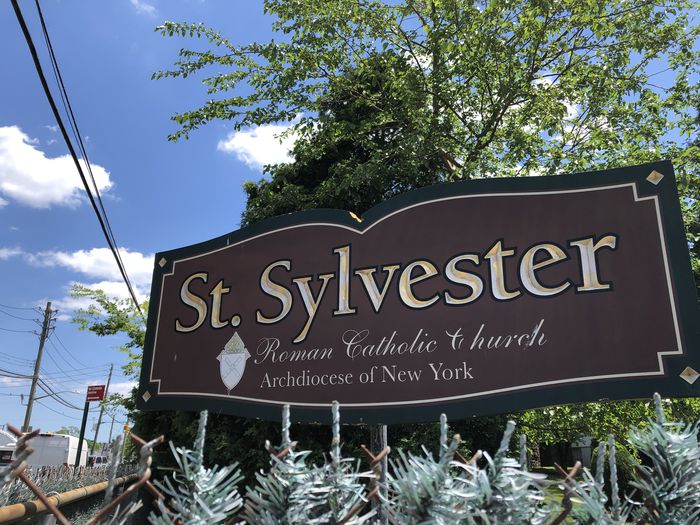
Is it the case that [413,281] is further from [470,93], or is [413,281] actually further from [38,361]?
[38,361]

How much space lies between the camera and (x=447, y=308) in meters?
3.46

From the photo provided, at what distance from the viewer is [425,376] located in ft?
11.1

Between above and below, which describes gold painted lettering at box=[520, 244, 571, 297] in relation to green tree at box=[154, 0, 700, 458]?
below

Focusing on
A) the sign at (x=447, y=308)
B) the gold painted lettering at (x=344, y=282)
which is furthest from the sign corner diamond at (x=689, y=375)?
the gold painted lettering at (x=344, y=282)

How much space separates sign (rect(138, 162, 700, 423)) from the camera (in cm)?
300

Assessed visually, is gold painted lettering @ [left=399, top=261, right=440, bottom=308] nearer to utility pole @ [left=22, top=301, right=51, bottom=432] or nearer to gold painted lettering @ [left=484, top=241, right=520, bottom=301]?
gold painted lettering @ [left=484, top=241, right=520, bottom=301]

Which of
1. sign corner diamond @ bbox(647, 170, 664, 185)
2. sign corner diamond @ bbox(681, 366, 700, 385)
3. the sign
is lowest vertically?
→ sign corner diamond @ bbox(681, 366, 700, 385)

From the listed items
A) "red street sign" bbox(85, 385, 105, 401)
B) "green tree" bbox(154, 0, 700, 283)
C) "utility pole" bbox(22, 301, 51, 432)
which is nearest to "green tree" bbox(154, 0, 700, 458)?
"green tree" bbox(154, 0, 700, 283)

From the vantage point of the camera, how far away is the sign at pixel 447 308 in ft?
9.85

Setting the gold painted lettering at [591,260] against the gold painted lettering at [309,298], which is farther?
the gold painted lettering at [309,298]

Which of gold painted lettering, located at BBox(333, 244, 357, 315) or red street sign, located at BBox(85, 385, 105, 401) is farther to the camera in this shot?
red street sign, located at BBox(85, 385, 105, 401)

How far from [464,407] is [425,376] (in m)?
0.31

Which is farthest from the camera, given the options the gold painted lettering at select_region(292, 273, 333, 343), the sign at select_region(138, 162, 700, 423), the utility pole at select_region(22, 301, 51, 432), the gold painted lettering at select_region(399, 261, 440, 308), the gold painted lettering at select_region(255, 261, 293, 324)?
the utility pole at select_region(22, 301, 51, 432)

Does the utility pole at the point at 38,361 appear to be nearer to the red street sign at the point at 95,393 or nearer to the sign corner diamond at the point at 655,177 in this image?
the red street sign at the point at 95,393
